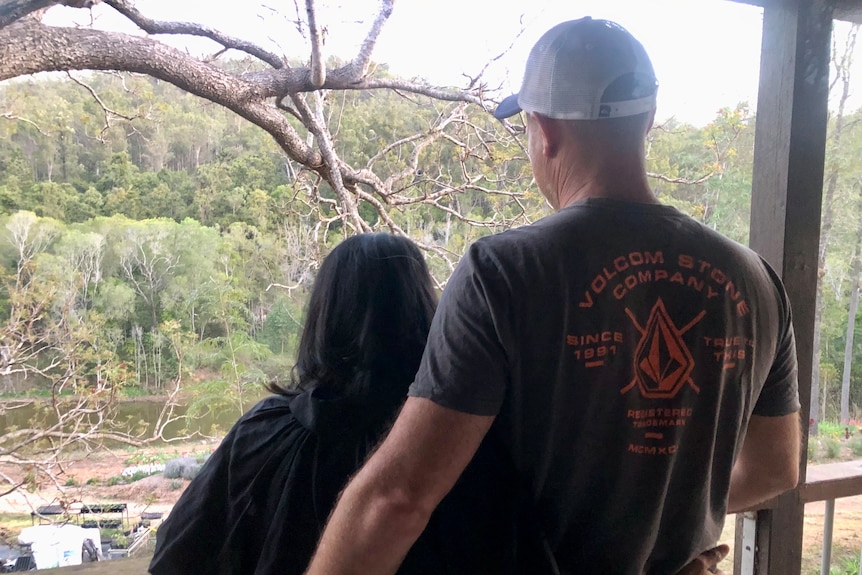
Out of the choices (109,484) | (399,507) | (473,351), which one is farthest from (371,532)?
(109,484)

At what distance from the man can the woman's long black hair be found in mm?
244

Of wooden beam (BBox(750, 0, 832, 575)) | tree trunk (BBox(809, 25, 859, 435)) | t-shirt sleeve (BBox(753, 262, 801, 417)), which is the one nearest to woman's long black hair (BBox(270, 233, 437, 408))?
t-shirt sleeve (BBox(753, 262, 801, 417))

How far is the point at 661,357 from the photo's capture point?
711 millimetres

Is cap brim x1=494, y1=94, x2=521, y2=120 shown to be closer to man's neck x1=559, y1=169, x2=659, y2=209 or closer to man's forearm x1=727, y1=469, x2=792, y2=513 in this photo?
man's neck x1=559, y1=169, x2=659, y2=209

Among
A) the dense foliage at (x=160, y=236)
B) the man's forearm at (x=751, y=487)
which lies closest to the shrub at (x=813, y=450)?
the dense foliage at (x=160, y=236)

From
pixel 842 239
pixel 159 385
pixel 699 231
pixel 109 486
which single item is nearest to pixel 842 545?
pixel 842 239

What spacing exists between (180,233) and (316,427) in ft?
4.63

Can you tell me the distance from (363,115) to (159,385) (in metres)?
1.36

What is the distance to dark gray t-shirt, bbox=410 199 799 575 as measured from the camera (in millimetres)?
670

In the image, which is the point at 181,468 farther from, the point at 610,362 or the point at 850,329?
the point at 850,329

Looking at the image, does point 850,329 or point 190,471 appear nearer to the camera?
point 850,329

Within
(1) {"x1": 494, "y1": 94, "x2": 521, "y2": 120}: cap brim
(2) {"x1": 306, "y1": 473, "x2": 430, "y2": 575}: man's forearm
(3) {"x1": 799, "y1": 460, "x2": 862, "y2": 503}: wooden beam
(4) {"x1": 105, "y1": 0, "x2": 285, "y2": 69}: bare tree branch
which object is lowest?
(3) {"x1": 799, "y1": 460, "x2": 862, "y2": 503}: wooden beam

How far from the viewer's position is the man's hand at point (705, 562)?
2.64 ft

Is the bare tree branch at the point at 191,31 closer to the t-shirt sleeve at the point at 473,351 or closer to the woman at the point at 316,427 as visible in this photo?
the woman at the point at 316,427
